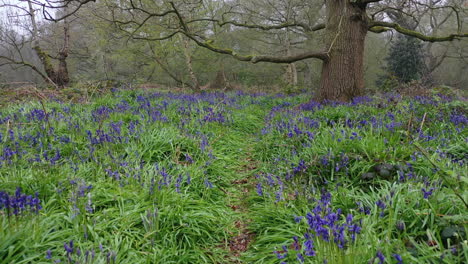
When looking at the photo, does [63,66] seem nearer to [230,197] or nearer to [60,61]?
[60,61]

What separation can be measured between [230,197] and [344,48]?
5.83m

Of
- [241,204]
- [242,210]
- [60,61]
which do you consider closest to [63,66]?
[60,61]

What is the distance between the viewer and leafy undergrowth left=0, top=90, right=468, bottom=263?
185 cm

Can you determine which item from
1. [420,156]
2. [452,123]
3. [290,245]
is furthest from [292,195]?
[452,123]

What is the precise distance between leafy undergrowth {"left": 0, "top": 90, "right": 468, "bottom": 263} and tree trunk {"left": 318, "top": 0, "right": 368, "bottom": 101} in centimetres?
277

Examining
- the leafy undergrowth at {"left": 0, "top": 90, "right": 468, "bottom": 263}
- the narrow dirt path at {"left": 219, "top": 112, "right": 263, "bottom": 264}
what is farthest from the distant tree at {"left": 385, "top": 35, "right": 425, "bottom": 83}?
the narrow dirt path at {"left": 219, "top": 112, "right": 263, "bottom": 264}

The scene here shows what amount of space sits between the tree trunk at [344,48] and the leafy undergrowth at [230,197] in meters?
2.77

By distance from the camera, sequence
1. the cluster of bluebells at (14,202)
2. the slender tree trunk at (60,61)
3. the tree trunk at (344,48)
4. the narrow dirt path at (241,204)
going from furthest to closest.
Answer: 1. the slender tree trunk at (60,61)
2. the tree trunk at (344,48)
3. the narrow dirt path at (241,204)
4. the cluster of bluebells at (14,202)

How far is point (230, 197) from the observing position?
11.7ft

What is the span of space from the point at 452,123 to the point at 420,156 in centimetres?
208

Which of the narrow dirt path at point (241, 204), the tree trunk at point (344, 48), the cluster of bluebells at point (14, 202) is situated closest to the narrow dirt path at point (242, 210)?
the narrow dirt path at point (241, 204)

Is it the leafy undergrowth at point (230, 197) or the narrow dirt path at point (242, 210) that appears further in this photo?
the narrow dirt path at point (242, 210)

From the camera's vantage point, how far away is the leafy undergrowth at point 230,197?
72.7 inches

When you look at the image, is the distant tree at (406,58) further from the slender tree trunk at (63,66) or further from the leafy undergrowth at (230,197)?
the slender tree trunk at (63,66)
